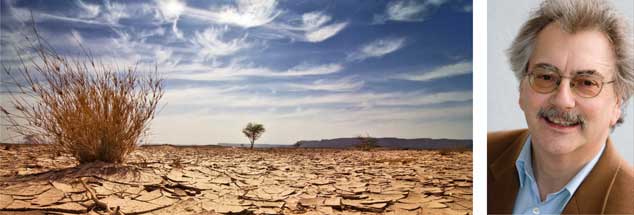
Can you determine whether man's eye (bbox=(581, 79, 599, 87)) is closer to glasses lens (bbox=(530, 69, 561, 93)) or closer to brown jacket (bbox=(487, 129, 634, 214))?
glasses lens (bbox=(530, 69, 561, 93))

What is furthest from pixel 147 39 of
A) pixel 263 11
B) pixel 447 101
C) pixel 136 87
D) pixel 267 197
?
pixel 447 101

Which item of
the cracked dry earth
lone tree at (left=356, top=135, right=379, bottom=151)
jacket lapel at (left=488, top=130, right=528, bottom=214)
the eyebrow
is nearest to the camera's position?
the eyebrow

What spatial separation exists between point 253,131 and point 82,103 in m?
0.85

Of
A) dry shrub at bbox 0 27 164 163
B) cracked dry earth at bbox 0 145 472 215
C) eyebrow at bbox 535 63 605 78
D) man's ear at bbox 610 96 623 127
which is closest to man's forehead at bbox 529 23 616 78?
eyebrow at bbox 535 63 605 78

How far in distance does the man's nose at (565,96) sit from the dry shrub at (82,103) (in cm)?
190

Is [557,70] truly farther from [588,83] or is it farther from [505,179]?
[505,179]

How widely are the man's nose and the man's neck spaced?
22 centimetres

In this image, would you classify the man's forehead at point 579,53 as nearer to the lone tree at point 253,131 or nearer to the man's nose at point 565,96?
the man's nose at point 565,96

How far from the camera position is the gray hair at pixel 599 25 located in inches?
104

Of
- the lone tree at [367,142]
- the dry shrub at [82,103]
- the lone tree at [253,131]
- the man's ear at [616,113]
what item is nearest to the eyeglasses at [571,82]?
the man's ear at [616,113]

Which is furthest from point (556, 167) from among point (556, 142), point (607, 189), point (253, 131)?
point (253, 131)

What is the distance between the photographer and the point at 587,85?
104 inches

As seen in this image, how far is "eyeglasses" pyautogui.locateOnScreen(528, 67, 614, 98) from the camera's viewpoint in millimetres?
2621

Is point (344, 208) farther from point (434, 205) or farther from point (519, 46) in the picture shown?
point (519, 46)
